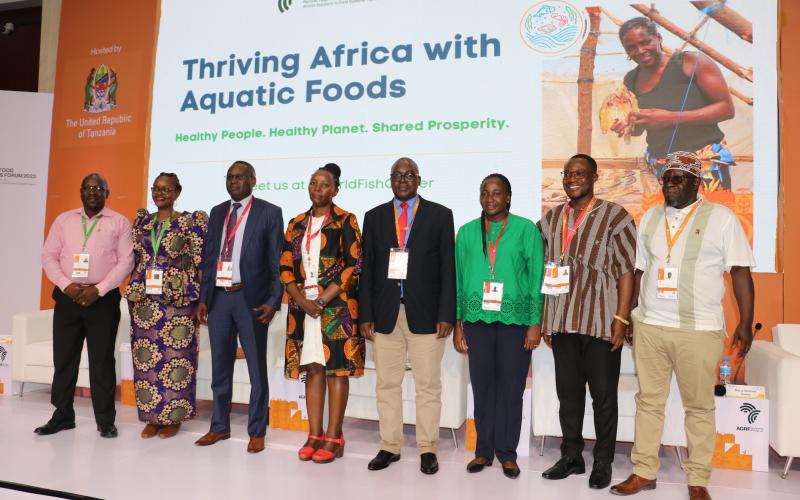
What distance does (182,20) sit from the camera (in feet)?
17.8

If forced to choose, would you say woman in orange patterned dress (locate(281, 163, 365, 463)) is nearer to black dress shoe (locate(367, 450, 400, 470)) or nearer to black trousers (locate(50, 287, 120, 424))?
black dress shoe (locate(367, 450, 400, 470))

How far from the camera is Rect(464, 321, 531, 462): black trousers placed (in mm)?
3006

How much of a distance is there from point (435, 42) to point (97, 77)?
3.57 m

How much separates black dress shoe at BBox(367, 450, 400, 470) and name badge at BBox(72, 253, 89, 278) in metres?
2.02

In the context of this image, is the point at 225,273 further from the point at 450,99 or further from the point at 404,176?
the point at 450,99

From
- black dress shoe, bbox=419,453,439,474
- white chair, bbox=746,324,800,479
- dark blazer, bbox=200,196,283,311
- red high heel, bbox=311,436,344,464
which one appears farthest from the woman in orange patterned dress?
white chair, bbox=746,324,800,479

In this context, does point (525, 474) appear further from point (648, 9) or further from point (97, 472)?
point (648, 9)

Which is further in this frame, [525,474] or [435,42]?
[435,42]

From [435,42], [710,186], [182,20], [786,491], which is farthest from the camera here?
[182,20]

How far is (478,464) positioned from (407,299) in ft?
3.08

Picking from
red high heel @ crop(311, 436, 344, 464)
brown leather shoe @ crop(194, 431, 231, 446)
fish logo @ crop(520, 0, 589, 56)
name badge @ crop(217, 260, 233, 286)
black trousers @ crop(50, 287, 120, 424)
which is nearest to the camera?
red high heel @ crop(311, 436, 344, 464)

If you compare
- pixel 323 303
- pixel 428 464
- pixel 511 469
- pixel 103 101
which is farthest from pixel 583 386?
pixel 103 101

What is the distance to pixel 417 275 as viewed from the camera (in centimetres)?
304

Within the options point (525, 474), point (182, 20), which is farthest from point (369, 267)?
point (182, 20)
